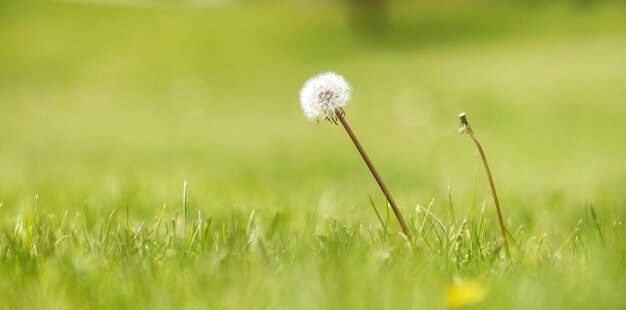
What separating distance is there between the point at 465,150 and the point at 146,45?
1265 cm

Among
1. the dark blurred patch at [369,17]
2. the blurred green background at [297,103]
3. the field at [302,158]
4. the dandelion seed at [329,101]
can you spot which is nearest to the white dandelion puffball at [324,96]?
the dandelion seed at [329,101]

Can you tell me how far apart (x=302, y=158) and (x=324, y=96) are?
205 inches

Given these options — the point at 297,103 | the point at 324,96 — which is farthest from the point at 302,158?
the point at 297,103

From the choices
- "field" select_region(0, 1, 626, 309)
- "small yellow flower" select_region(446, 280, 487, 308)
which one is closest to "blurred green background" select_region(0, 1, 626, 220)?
"field" select_region(0, 1, 626, 309)

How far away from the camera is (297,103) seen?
1406 centimetres

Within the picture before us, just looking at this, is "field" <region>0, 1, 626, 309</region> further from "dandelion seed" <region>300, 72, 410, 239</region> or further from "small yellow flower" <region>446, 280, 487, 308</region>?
"dandelion seed" <region>300, 72, 410, 239</region>

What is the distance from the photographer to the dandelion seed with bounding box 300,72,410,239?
5.17 feet

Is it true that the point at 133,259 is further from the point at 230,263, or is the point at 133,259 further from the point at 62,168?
the point at 62,168

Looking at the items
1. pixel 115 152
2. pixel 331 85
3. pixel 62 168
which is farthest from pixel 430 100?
pixel 331 85

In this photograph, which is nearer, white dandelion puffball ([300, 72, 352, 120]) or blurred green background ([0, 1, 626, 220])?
white dandelion puffball ([300, 72, 352, 120])

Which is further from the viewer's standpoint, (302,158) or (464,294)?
(302,158)

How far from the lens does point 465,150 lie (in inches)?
332

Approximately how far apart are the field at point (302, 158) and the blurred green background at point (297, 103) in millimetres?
58

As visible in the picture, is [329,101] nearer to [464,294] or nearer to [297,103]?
[464,294]
